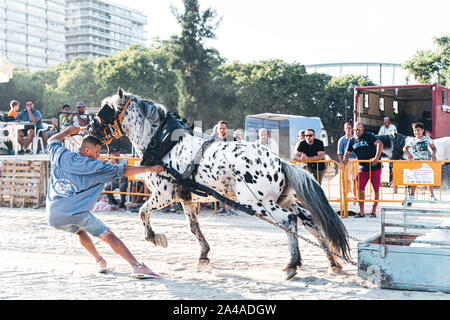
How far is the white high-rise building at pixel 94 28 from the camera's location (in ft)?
377

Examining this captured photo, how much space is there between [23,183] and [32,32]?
322 feet

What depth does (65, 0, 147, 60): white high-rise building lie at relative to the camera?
11500cm

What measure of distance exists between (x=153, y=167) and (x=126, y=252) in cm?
100

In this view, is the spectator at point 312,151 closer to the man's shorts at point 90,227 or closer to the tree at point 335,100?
the man's shorts at point 90,227

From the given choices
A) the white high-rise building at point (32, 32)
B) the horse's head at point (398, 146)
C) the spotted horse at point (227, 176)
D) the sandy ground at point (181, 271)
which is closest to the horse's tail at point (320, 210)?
the spotted horse at point (227, 176)

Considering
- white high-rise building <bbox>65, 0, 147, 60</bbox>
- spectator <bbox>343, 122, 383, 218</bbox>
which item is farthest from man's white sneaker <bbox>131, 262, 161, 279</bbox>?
white high-rise building <bbox>65, 0, 147, 60</bbox>

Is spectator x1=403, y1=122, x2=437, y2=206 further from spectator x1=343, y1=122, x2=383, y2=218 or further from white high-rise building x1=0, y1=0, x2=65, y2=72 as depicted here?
white high-rise building x1=0, y1=0, x2=65, y2=72

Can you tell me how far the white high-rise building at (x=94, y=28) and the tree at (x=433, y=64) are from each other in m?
93.6
